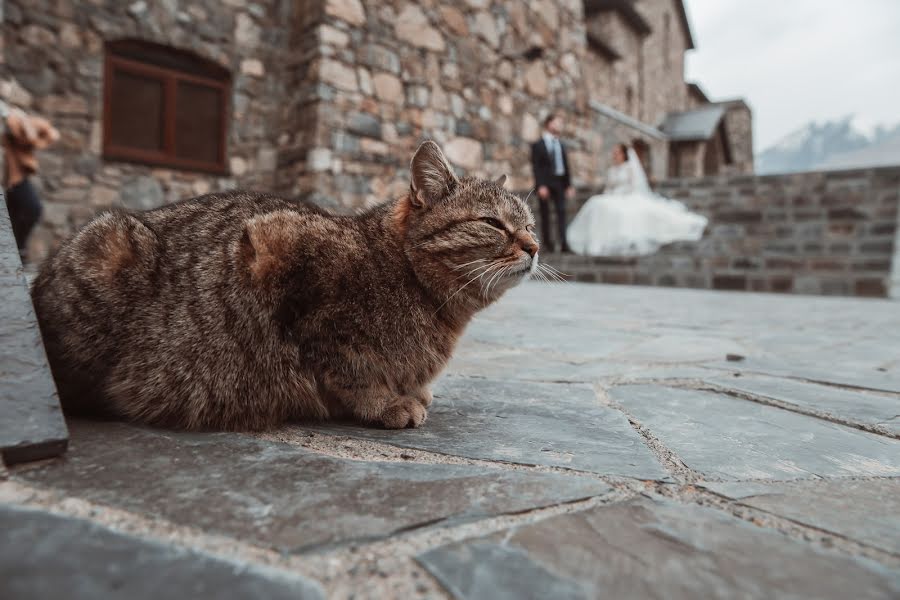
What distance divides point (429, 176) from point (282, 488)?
1.11 meters

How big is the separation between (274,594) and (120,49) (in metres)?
7.61

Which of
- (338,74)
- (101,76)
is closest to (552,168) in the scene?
(338,74)

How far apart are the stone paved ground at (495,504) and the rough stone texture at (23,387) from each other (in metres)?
0.05

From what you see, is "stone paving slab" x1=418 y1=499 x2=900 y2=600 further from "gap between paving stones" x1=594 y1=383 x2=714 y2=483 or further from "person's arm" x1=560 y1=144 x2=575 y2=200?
"person's arm" x1=560 y1=144 x2=575 y2=200

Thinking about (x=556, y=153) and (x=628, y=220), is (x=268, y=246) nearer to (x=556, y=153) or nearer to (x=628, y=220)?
(x=556, y=153)

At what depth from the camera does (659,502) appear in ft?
3.66

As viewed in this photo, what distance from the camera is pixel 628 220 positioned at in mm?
9367

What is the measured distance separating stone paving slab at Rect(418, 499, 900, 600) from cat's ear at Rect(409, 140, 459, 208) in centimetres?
116

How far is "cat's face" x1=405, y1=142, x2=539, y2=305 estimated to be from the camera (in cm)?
177

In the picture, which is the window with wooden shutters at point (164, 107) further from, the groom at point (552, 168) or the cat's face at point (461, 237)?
the cat's face at point (461, 237)

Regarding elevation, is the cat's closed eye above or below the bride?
below

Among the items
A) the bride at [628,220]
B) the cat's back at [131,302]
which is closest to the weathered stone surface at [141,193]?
the cat's back at [131,302]

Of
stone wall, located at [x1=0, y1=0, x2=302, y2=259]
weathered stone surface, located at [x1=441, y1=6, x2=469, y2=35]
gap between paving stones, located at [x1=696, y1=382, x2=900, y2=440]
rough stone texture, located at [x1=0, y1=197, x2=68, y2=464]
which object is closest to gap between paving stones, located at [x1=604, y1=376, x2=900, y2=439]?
gap between paving stones, located at [x1=696, y1=382, x2=900, y2=440]

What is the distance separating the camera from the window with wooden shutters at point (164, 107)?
6.74m
